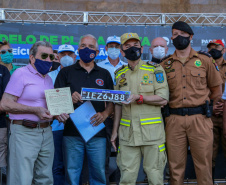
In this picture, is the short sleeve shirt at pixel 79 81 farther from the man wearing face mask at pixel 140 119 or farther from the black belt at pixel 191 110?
the black belt at pixel 191 110

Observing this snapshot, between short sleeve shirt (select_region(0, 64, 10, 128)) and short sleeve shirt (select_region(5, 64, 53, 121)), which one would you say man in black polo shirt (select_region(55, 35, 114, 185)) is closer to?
short sleeve shirt (select_region(5, 64, 53, 121))

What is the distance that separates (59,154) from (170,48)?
10.2 ft

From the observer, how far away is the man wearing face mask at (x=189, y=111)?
3090mm

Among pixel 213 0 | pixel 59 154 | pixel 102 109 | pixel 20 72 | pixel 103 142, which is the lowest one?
pixel 59 154

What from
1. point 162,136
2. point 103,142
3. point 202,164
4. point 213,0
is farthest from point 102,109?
point 213,0

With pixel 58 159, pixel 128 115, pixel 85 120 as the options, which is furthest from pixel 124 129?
pixel 58 159

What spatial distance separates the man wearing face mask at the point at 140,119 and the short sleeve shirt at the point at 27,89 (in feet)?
2.83

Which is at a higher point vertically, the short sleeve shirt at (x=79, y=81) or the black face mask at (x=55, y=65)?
the black face mask at (x=55, y=65)

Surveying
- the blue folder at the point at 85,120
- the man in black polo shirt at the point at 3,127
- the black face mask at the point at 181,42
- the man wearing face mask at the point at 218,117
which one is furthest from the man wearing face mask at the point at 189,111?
the man in black polo shirt at the point at 3,127

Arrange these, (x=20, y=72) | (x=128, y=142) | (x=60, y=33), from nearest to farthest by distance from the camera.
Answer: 1. (x=20, y=72)
2. (x=128, y=142)
3. (x=60, y=33)

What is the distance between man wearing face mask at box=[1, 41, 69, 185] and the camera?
2.72 meters

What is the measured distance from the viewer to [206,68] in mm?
3195

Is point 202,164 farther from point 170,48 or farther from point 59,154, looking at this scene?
point 170,48

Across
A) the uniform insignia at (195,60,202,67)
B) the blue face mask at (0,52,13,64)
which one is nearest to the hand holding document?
the uniform insignia at (195,60,202,67)
